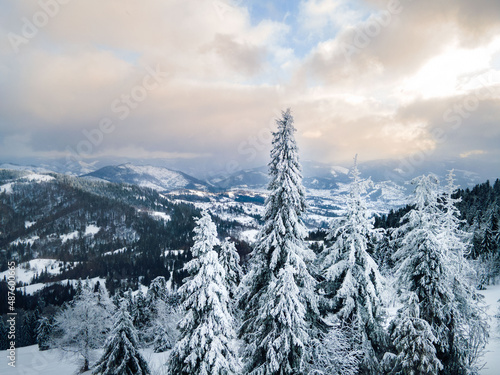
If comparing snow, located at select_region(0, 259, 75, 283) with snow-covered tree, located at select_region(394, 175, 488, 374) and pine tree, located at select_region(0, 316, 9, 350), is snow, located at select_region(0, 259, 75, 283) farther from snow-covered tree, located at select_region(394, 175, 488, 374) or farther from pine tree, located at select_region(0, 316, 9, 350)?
snow-covered tree, located at select_region(394, 175, 488, 374)

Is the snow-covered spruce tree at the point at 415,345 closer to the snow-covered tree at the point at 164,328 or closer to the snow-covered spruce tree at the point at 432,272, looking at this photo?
the snow-covered spruce tree at the point at 432,272

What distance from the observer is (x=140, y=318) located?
43969mm

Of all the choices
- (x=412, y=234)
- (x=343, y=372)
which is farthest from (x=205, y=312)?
(x=412, y=234)

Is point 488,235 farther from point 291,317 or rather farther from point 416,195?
point 291,317

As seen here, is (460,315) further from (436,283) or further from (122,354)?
(122,354)

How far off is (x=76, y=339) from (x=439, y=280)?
4746 centimetres

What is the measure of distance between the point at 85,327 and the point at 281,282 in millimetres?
38957

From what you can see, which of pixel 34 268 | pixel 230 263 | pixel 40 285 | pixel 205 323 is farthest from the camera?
pixel 34 268

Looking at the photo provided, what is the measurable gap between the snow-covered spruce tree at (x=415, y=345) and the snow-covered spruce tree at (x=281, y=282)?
487 cm

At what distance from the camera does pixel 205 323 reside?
1403 cm

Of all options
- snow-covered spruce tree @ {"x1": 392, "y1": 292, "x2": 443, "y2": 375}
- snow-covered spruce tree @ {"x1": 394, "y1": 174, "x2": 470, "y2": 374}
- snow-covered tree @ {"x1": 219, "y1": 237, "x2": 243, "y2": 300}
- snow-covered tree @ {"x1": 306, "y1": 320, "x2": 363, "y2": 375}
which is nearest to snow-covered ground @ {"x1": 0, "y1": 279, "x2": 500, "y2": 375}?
snow-covered tree @ {"x1": 219, "y1": 237, "x2": 243, "y2": 300}

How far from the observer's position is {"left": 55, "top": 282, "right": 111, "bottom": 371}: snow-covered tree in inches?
1403

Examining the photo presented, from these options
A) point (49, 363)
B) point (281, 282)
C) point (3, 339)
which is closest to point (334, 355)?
point (281, 282)

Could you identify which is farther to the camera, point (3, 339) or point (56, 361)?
point (3, 339)
